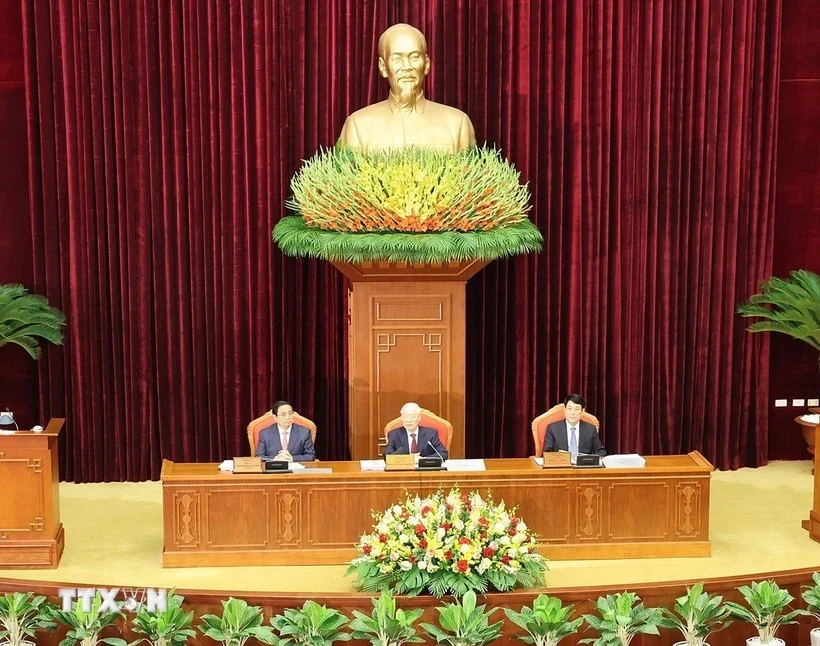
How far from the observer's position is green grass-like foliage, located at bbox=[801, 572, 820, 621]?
6.04 meters

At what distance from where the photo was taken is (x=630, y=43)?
1030cm

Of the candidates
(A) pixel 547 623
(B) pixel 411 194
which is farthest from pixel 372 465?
(A) pixel 547 623

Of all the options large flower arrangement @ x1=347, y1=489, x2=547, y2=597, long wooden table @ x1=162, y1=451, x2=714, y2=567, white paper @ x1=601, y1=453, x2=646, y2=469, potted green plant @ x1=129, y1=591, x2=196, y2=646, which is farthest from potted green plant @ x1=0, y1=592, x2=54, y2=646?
white paper @ x1=601, y1=453, x2=646, y2=469

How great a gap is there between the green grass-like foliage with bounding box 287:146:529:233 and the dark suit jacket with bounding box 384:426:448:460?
1343 millimetres

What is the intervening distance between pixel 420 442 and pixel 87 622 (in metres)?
3.28

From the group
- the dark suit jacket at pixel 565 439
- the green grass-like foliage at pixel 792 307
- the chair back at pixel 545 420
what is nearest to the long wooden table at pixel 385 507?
A: the dark suit jacket at pixel 565 439

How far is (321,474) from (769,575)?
2998 mm

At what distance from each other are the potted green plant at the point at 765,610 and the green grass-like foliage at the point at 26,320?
5.77 metres

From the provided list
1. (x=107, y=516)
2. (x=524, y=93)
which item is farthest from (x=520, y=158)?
(x=107, y=516)

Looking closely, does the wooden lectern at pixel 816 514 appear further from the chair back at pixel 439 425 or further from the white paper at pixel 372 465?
the white paper at pixel 372 465

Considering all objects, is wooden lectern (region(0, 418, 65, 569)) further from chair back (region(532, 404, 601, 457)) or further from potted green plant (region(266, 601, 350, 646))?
chair back (region(532, 404, 601, 457))

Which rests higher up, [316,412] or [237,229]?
[237,229]

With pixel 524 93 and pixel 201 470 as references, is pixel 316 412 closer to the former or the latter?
pixel 201 470

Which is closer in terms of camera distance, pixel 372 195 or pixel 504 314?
pixel 372 195
